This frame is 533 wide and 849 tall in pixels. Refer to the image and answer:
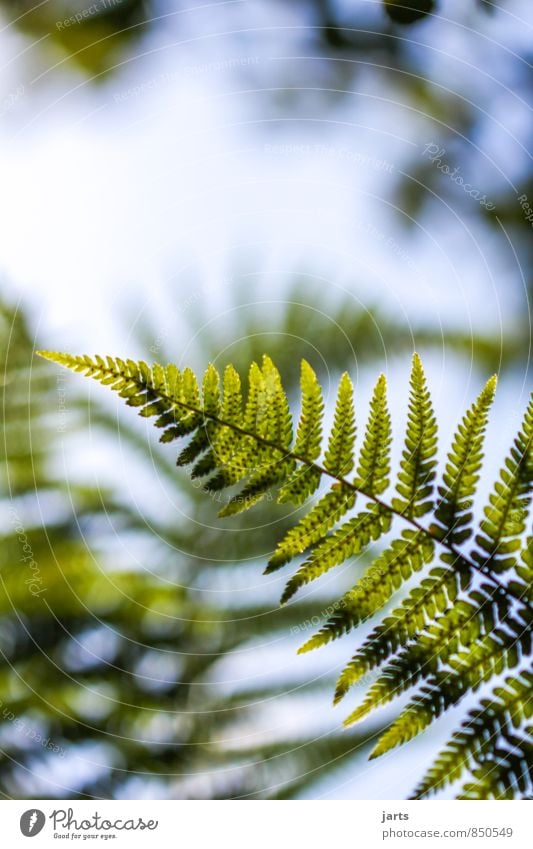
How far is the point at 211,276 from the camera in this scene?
1002 millimetres

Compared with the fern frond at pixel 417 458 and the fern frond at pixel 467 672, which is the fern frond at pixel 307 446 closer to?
the fern frond at pixel 417 458

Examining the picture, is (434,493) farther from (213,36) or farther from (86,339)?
(213,36)

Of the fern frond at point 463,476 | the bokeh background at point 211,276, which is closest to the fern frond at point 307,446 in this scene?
the fern frond at point 463,476

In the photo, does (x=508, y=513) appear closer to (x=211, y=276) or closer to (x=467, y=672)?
(x=467, y=672)

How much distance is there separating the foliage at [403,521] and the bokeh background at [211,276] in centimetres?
38

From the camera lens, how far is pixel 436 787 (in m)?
0.43

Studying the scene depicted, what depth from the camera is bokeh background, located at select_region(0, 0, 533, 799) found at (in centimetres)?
91

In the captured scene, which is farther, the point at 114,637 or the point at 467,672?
the point at 114,637

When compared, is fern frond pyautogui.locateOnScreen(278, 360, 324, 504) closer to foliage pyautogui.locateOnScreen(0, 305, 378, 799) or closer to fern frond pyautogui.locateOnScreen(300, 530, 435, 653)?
fern frond pyautogui.locateOnScreen(300, 530, 435, 653)
